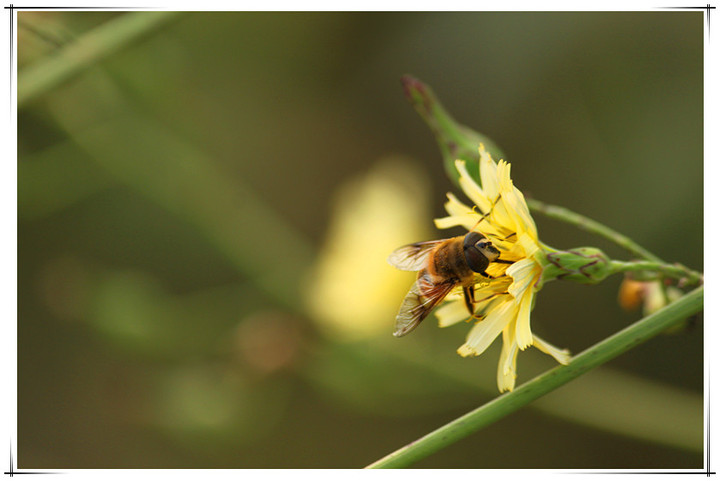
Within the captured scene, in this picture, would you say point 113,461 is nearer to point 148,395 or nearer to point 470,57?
point 148,395

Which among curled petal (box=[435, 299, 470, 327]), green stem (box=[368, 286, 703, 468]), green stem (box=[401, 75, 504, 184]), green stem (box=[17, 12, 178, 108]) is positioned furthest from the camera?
green stem (box=[17, 12, 178, 108])

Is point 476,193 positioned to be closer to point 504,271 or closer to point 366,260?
point 504,271

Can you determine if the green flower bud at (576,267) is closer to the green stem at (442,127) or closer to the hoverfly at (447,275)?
the hoverfly at (447,275)

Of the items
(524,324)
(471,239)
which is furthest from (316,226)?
(524,324)

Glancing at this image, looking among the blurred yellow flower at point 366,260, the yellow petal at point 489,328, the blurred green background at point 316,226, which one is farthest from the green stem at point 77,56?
the yellow petal at point 489,328

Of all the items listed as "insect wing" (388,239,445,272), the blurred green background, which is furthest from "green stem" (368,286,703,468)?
the blurred green background

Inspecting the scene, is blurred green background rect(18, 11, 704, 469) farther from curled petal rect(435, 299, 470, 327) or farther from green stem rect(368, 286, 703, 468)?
green stem rect(368, 286, 703, 468)
